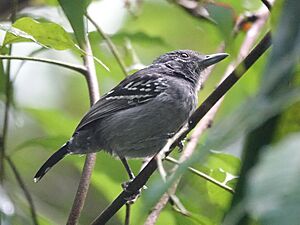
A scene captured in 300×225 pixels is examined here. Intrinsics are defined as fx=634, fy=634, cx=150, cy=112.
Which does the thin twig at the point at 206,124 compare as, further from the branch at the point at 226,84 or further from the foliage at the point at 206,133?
the branch at the point at 226,84

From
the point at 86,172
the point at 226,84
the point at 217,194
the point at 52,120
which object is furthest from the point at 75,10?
the point at 52,120

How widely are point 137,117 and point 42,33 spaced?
221 cm

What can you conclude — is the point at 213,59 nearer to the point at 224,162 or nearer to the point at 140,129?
the point at 140,129

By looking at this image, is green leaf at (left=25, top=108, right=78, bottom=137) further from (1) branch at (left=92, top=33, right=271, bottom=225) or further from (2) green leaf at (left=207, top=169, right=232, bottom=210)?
(1) branch at (left=92, top=33, right=271, bottom=225)

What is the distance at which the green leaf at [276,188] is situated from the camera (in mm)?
644

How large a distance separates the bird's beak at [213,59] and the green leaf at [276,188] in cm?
326

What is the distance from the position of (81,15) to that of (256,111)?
456 millimetres

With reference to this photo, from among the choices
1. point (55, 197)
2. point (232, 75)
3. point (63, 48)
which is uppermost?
point (232, 75)

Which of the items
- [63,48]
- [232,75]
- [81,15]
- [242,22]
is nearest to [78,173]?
[242,22]

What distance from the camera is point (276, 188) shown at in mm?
644

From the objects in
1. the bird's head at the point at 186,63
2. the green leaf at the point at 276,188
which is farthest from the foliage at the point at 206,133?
the bird's head at the point at 186,63

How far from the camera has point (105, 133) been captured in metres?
4.29

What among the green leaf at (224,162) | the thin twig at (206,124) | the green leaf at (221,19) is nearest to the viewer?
the green leaf at (221,19)

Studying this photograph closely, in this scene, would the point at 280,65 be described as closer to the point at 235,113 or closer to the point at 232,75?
the point at 235,113
